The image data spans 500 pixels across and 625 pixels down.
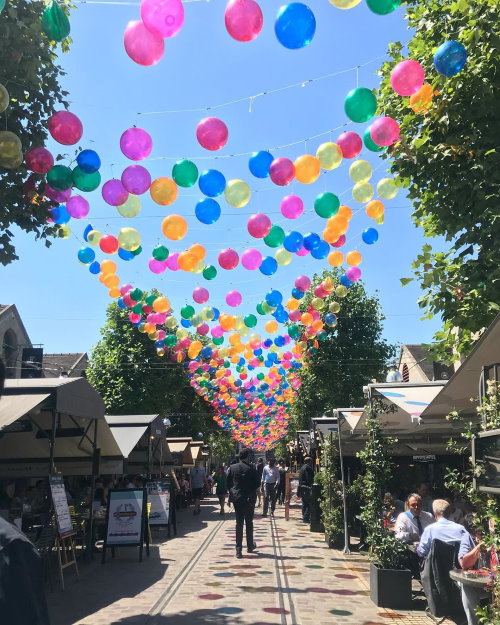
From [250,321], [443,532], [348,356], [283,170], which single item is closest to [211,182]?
[283,170]

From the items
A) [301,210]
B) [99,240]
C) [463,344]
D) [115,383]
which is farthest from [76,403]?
[115,383]

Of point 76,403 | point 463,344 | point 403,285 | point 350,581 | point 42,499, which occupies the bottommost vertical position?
point 350,581

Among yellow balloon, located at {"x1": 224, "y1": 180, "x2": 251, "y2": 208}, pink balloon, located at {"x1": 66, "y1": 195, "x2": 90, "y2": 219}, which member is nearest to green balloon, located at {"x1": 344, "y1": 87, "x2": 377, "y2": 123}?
yellow balloon, located at {"x1": 224, "y1": 180, "x2": 251, "y2": 208}

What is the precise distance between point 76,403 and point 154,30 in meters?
6.63

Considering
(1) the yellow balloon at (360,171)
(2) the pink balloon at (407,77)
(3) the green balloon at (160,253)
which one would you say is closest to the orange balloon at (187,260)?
(3) the green balloon at (160,253)

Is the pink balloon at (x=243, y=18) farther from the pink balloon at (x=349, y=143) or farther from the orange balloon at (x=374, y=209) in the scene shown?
the orange balloon at (x=374, y=209)

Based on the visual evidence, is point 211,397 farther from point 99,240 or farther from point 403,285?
point 403,285

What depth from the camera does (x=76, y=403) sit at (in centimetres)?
1013

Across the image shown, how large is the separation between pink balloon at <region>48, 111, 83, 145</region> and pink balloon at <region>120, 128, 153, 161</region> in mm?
707

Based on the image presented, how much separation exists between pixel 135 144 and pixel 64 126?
1.00 meters

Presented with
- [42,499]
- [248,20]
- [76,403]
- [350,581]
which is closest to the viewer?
[248,20]

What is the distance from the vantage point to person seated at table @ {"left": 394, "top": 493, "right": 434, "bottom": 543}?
27.6 feet

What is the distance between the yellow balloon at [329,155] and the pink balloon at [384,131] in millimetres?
743

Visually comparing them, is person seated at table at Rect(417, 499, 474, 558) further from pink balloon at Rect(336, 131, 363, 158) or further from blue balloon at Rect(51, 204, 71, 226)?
blue balloon at Rect(51, 204, 71, 226)
